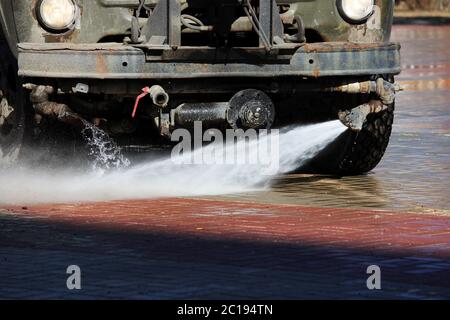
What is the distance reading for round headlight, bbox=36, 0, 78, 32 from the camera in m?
10.4

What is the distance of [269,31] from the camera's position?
10.4 meters

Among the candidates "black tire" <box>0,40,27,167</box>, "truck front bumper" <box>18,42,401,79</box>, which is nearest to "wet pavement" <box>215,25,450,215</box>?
"truck front bumper" <box>18,42,401,79</box>

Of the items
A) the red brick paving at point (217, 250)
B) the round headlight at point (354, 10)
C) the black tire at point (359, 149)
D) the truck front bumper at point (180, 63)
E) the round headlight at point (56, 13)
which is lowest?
the red brick paving at point (217, 250)

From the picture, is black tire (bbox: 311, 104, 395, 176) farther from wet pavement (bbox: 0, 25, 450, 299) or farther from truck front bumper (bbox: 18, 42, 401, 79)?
truck front bumper (bbox: 18, 42, 401, 79)

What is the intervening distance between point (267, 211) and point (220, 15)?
1.42 meters

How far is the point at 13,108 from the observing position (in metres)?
11.0

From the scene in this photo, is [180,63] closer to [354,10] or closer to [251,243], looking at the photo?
[354,10]

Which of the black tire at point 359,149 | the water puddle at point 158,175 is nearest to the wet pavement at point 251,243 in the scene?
the black tire at point 359,149

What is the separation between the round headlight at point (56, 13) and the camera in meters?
10.4

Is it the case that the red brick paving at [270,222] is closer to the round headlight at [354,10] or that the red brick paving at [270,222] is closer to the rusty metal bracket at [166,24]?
the rusty metal bracket at [166,24]

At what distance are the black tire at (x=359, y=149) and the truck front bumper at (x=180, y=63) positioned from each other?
1045mm

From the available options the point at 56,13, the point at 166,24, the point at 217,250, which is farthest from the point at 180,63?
the point at 217,250

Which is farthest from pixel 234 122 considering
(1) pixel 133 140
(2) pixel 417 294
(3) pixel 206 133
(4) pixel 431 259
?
(2) pixel 417 294
